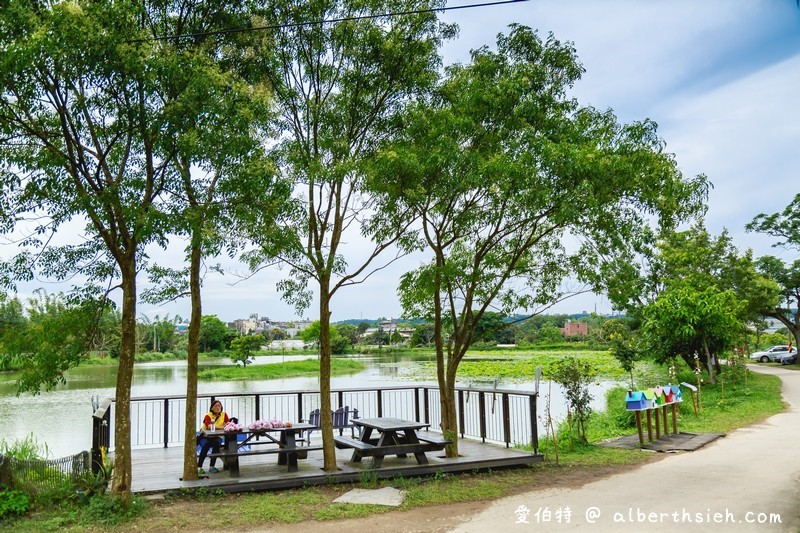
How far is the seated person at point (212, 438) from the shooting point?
25.2 feet

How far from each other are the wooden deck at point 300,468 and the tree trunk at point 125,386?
47 cm

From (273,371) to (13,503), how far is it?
1172 inches

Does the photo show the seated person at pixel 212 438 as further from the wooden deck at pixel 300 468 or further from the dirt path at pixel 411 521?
the dirt path at pixel 411 521

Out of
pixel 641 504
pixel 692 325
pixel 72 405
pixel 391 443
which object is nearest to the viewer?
pixel 641 504

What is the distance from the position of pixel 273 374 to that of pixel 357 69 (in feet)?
92.1

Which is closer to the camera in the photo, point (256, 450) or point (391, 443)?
point (256, 450)

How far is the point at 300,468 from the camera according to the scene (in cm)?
797

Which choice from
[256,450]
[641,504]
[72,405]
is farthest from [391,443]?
[72,405]

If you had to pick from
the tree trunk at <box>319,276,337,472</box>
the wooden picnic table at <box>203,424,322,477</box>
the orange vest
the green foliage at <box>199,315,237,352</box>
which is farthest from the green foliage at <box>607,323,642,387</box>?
the green foliage at <box>199,315,237,352</box>

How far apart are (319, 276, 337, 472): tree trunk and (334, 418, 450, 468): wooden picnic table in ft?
1.19

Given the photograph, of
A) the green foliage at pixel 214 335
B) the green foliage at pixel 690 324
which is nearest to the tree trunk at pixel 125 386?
the green foliage at pixel 690 324

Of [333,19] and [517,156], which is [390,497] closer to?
[517,156]

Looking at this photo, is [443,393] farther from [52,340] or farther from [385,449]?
[52,340]

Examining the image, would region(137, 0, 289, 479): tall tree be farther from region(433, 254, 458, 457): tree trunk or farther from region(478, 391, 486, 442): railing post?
region(478, 391, 486, 442): railing post
